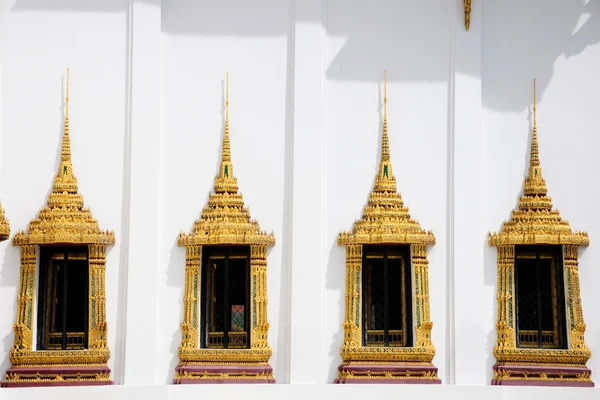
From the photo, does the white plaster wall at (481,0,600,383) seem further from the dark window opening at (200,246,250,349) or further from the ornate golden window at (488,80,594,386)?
the dark window opening at (200,246,250,349)

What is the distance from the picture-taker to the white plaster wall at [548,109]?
18250 mm

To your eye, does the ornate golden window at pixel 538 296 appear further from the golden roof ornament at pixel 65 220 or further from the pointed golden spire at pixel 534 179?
the golden roof ornament at pixel 65 220

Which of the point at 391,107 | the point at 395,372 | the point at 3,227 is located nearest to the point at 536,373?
the point at 395,372

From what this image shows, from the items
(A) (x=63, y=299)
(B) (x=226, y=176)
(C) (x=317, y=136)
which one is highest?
(C) (x=317, y=136)

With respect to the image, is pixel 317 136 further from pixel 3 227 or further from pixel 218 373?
pixel 3 227

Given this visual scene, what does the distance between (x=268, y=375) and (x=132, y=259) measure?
2183 mm

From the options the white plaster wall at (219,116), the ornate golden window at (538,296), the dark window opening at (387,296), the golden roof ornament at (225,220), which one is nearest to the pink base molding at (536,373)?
the ornate golden window at (538,296)

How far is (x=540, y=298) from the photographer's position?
18.1 meters

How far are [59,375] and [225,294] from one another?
224 cm

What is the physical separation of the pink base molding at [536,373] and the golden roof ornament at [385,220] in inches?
73.1

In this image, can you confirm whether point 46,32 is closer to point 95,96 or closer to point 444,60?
point 95,96

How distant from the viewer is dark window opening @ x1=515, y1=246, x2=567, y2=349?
1809 centimetres

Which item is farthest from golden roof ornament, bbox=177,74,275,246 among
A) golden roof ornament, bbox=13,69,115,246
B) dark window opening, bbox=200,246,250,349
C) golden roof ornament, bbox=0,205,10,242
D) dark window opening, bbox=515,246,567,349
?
dark window opening, bbox=515,246,567,349

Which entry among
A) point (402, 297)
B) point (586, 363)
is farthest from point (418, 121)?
point (586, 363)
